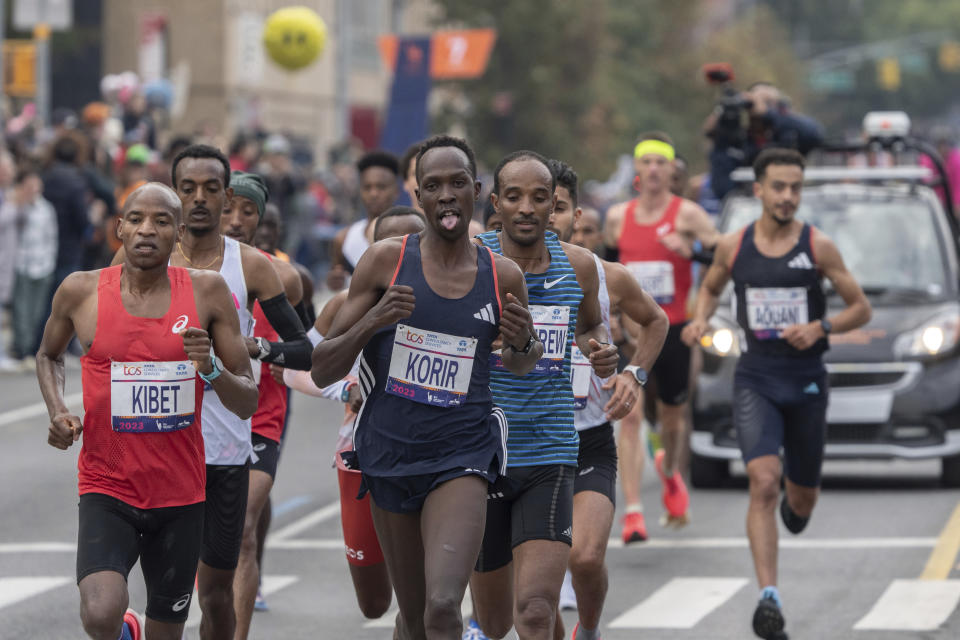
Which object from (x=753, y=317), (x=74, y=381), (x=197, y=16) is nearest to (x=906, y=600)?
(x=753, y=317)

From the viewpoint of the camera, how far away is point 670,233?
12305 millimetres

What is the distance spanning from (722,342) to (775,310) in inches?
167

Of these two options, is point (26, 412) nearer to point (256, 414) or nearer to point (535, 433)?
point (256, 414)

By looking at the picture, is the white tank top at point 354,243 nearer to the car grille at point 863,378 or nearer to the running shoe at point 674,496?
the running shoe at point 674,496

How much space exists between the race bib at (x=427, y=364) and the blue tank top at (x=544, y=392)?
0.68m

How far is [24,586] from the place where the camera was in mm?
10328

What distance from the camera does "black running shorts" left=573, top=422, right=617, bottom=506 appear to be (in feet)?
26.5

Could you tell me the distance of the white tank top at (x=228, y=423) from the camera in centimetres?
743

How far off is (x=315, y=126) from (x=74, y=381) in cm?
3137

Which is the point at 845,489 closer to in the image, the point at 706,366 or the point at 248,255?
the point at 706,366

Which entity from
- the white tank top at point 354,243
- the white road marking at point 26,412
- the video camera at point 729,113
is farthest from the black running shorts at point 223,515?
the white road marking at point 26,412

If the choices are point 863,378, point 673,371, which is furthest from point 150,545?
point 863,378

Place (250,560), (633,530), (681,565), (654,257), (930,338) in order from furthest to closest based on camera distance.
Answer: (930,338) < (654,257) < (633,530) < (681,565) < (250,560)

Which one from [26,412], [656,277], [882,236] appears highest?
[882,236]
